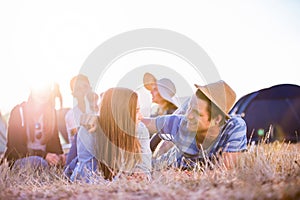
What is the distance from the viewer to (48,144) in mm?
4066

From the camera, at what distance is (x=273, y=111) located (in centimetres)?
609

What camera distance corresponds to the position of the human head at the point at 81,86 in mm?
4254

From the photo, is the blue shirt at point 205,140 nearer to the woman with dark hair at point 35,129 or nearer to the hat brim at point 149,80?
the hat brim at point 149,80

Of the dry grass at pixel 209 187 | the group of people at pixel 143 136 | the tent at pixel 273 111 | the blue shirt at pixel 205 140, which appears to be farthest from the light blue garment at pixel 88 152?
the tent at pixel 273 111

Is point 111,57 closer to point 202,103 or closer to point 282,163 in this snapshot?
point 202,103

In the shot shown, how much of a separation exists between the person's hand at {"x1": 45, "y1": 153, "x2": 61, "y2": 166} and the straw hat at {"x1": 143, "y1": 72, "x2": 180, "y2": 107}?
3.42 ft

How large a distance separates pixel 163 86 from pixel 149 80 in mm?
178

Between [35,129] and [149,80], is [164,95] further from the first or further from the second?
[35,129]

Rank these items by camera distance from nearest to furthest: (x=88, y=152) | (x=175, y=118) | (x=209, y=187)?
1. (x=209, y=187)
2. (x=88, y=152)
3. (x=175, y=118)

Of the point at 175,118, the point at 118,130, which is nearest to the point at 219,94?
the point at 175,118

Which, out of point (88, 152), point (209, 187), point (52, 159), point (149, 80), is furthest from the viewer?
point (149, 80)

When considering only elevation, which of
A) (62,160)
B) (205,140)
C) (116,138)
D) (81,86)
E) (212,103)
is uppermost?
(81,86)

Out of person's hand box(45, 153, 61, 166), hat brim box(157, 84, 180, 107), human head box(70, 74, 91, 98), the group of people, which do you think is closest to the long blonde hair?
the group of people

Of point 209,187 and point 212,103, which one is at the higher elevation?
point 212,103
